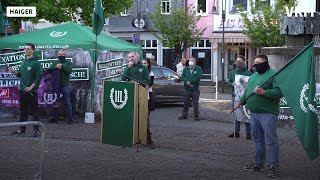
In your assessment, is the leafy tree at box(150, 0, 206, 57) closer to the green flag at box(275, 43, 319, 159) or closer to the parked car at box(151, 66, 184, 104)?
the parked car at box(151, 66, 184, 104)

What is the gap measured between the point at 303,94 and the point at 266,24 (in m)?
26.0

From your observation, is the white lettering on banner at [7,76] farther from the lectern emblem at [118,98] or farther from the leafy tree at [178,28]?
the leafy tree at [178,28]

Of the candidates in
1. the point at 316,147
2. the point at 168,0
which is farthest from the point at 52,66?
the point at 168,0

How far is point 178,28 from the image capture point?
133ft

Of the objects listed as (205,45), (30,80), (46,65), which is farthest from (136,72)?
(205,45)

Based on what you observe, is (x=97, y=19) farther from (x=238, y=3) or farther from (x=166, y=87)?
(x=238, y=3)

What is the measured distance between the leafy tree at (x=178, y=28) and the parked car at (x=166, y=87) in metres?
19.2

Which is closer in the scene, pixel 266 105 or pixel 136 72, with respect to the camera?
pixel 266 105

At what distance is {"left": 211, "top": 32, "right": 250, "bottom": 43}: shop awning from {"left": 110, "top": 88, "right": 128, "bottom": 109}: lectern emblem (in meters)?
28.3

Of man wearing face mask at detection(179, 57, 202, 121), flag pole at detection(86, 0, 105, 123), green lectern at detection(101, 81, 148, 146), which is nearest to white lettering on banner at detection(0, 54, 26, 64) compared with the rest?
flag pole at detection(86, 0, 105, 123)

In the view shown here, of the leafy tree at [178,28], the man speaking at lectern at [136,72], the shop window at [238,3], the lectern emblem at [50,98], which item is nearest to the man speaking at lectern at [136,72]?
the man speaking at lectern at [136,72]

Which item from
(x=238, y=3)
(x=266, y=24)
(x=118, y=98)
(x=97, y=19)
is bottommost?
(x=118, y=98)

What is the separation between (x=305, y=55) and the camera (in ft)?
28.2

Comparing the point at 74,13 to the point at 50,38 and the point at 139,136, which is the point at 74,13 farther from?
the point at 139,136
